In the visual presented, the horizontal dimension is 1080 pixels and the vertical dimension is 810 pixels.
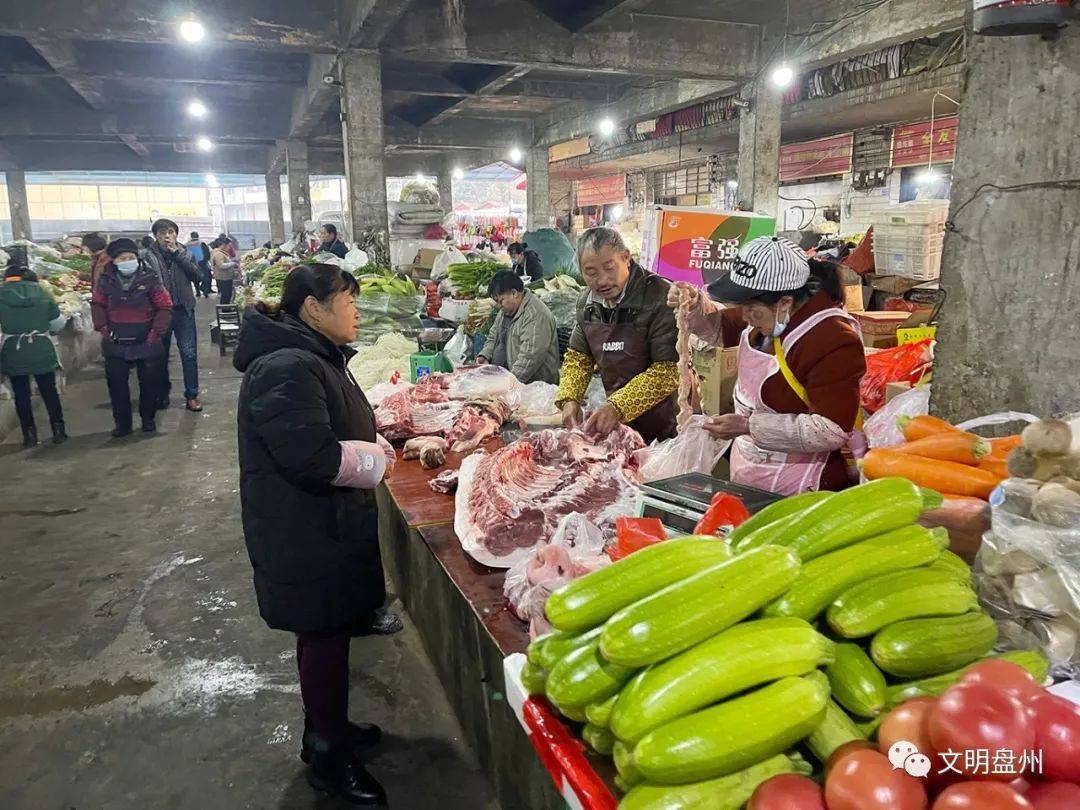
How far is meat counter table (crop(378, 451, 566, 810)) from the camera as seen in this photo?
2.38 m

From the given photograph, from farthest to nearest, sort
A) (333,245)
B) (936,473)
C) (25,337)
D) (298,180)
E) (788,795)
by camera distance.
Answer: (298,180)
(333,245)
(25,337)
(936,473)
(788,795)

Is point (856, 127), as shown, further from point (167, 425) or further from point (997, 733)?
point (997, 733)

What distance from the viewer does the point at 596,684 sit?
1247 millimetres

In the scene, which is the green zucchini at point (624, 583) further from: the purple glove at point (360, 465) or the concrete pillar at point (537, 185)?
the concrete pillar at point (537, 185)

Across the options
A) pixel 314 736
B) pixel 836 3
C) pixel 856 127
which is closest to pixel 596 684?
pixel 314 736

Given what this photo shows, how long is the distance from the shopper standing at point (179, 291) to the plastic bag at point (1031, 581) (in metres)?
8.88

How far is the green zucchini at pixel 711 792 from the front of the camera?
3.56 ft

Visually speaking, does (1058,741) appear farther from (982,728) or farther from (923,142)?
(923,142)

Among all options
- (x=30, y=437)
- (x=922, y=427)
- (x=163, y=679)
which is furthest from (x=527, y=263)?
(x=922, y=427)

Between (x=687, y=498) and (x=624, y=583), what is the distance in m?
0.88

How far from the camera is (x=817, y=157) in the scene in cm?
1576

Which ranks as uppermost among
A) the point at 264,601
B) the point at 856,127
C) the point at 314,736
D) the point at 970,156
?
the point at 856,127

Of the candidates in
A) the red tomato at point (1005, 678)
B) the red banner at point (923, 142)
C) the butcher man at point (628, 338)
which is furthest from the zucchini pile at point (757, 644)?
the red banner at point (923, 142)

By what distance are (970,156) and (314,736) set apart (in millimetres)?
3163
